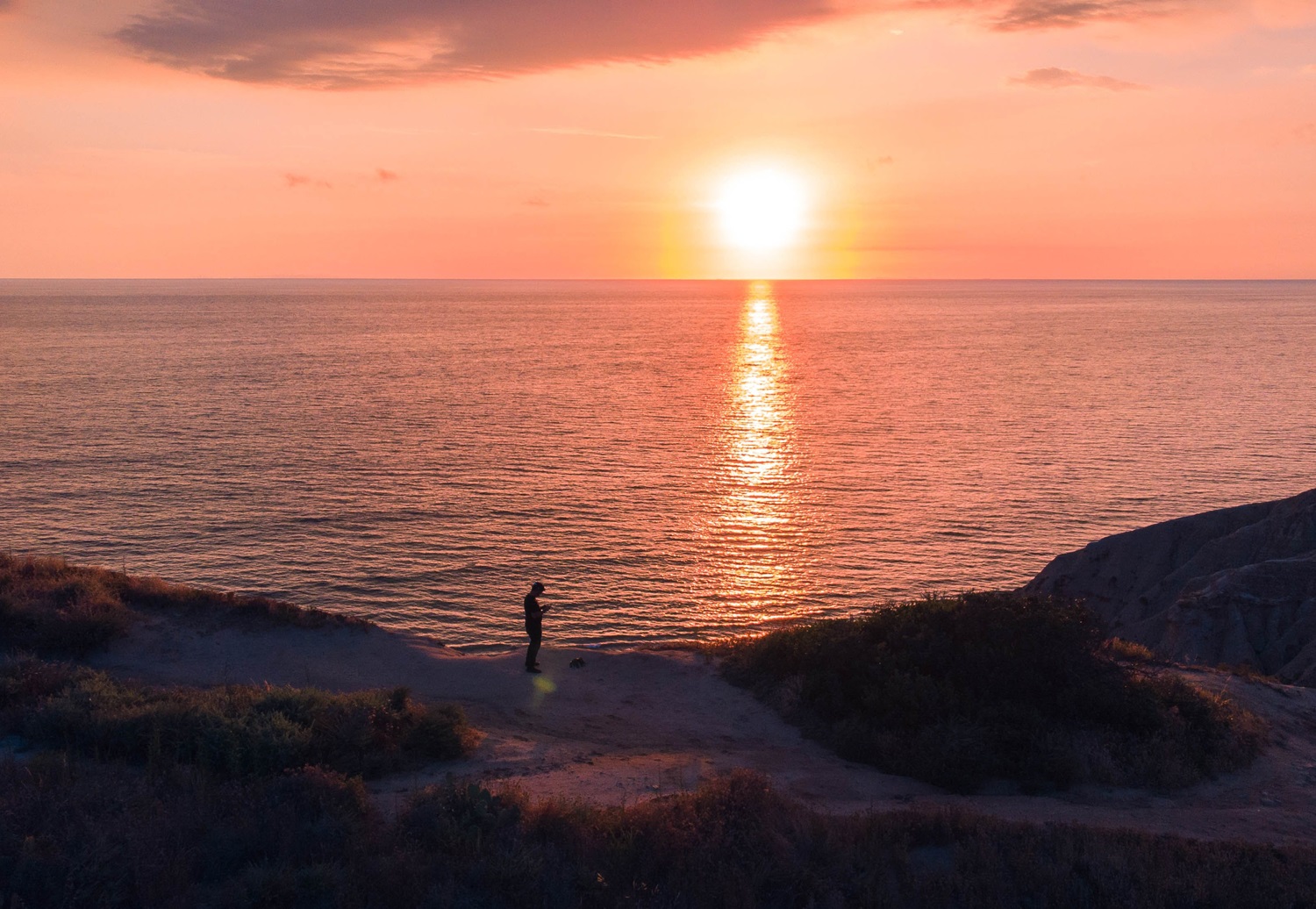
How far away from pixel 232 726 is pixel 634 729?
23.4 feet

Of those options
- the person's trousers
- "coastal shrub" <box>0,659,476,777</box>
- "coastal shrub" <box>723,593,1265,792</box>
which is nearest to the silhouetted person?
the person's trousers

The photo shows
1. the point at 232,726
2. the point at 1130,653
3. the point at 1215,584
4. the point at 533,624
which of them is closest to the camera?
the point at 232,726

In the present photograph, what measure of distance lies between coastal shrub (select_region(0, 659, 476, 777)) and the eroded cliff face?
46.3 feet

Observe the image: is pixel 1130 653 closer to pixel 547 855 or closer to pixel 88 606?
pixel 547 855

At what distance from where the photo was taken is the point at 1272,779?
13758 millimetres

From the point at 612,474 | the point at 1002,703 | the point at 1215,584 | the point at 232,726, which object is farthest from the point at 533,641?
the point at 612,474

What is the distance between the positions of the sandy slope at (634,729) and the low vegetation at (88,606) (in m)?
0.54

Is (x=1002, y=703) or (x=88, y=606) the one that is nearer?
(x=1002, y=703)

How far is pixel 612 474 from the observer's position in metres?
49.6

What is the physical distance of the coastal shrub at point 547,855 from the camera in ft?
28.6

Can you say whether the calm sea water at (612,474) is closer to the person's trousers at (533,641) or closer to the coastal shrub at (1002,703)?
the person's trousers at (533,641)

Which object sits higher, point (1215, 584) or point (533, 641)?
point (1215, 584)

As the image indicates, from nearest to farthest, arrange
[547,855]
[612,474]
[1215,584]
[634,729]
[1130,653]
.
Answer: [547,855] → [634,729] → [1130,653] → [1215,584] → [612,474]

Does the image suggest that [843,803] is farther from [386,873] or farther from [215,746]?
[215,746]
